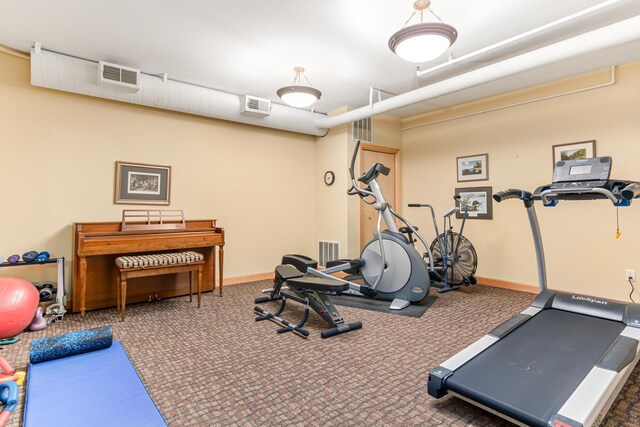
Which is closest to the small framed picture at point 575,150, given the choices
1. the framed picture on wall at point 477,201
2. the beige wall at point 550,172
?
the beige wall at point 550,172

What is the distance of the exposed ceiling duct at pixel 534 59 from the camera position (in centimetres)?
278

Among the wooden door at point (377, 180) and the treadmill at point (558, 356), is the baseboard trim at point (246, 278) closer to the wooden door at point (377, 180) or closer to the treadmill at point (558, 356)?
the wooden door at point (377, 180)

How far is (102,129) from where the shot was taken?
418cm

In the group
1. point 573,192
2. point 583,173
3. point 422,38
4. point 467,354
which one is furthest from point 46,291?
point 583,173

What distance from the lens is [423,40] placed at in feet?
8.64

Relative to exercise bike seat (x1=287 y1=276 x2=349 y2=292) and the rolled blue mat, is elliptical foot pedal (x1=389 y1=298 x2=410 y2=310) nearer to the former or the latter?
exercise bike seat (x1=287 y1=276 x2=349 y2=292)

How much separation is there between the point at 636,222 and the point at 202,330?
501 centimetres

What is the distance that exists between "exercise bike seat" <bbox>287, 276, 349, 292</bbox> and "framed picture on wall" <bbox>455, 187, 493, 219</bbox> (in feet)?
10.2

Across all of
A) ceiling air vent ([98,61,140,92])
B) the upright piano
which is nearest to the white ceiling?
ceiling air vent ([98,61,140,92])

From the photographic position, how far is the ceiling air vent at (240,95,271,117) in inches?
187

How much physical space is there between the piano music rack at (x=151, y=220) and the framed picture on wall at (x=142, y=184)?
6.0 inches

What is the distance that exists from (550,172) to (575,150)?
38 cm

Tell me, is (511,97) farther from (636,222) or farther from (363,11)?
(363,11)

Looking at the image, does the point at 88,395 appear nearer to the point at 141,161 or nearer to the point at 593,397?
the point at 593,397
